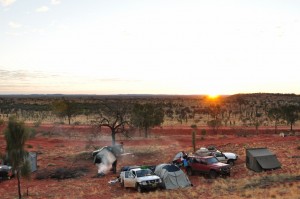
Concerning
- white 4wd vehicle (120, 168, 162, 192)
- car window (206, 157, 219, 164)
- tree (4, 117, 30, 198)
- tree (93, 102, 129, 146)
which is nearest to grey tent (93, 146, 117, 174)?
tree (93, 102, 129, 146)

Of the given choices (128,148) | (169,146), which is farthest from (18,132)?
(169,146)

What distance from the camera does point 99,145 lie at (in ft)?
158

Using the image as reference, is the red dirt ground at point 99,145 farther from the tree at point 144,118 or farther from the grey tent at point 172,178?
the tree at point 144,118

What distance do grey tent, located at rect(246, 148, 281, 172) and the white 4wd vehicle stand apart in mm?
8849

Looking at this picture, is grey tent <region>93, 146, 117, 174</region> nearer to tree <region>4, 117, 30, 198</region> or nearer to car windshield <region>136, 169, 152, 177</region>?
car windshield <region>136, 169, 152, 177</region>

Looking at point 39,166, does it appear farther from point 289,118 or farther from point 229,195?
point 289,118

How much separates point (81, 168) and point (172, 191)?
12.9 metres

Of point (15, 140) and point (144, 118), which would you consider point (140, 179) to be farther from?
point (144, 118)

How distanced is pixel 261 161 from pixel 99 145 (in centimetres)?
2357

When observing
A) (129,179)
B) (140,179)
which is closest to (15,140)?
(129,179)

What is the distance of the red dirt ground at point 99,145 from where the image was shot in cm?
2695

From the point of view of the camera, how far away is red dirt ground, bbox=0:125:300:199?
26953 mm

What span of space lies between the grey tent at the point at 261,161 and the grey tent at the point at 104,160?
11974 millimetres

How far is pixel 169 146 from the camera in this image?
46375 mm
